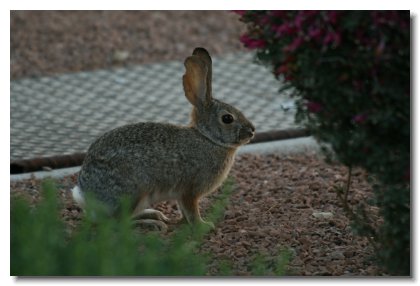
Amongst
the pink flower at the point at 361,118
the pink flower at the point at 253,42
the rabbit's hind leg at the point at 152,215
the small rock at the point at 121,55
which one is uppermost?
the pink flower at the point at 253,42

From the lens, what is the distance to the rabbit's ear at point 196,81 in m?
5.61

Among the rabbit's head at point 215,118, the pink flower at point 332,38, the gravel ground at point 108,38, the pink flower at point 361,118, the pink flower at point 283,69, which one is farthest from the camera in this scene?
the gravel ground at point 108,38

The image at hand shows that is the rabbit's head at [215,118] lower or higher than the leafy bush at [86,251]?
higher

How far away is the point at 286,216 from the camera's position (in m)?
5.99

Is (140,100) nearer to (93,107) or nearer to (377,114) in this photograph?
(93,107)

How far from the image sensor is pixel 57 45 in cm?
956

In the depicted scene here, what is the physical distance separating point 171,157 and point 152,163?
0.12 meters

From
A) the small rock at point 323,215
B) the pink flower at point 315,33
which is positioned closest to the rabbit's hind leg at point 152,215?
the small rock at point 323,215

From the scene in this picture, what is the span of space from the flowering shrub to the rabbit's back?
1031 mm

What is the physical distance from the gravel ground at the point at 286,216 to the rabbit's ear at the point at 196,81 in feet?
2.17

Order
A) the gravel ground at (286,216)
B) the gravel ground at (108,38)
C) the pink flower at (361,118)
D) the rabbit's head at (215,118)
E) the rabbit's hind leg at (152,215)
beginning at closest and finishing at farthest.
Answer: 1. the pink flower at (361,118)
2. the gravel ground at (286,216)
3. the rabbit's head at (215,118)
4. the rabbit's hind leg at (152,215)
5. the gravel ground at (108,38)

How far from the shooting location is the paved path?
7496 mm

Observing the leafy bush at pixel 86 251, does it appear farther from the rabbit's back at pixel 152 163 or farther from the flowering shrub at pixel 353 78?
the rabbit's back at pixel 152 163

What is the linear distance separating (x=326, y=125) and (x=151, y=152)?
1213 millimetres
